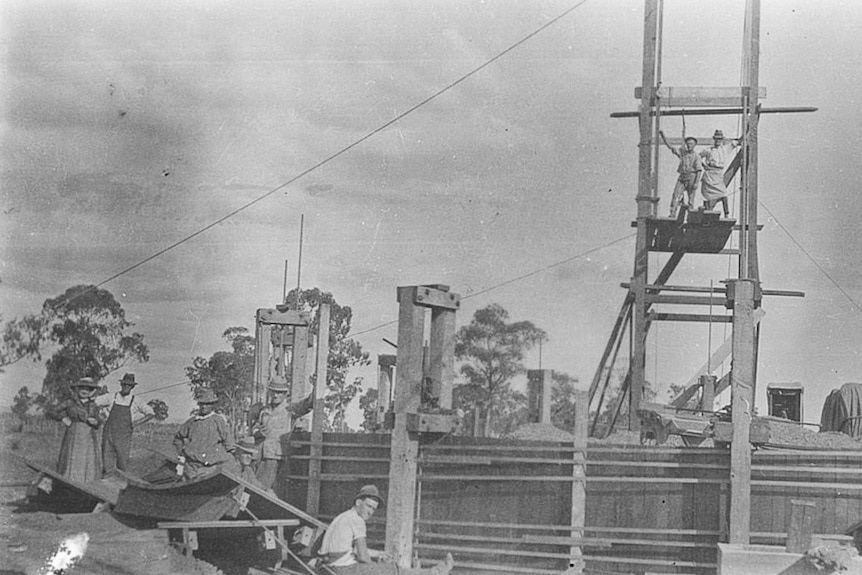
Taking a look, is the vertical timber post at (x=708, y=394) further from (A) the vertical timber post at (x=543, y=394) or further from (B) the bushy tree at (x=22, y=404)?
(B) the bushy tree at (x=22, y=404)

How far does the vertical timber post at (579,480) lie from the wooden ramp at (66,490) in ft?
18.3

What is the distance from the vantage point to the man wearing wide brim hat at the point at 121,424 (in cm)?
1316

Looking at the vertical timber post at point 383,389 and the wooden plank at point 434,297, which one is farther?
the vertical timber post at point 383,389

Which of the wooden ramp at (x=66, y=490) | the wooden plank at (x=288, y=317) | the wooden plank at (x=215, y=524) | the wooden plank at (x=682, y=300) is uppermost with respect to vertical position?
the wooden plank at (x=682, y=300)

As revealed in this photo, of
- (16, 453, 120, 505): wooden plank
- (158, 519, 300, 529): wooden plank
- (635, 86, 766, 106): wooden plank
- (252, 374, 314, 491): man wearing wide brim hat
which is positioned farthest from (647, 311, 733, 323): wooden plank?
(16, 453, 120, 505): wooden plank

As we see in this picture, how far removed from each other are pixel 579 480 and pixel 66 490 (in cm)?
650

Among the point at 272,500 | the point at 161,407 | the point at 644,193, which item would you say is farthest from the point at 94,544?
the point at 161,407

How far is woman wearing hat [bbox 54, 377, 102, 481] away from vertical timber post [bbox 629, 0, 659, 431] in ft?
26.7

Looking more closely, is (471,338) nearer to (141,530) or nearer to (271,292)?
(271,292)

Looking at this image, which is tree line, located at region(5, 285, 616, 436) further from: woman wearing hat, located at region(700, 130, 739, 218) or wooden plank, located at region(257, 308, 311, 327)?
woman wearing hat, located at region(700, 130, 739, 218)

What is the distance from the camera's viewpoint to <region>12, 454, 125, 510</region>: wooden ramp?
11211 mm

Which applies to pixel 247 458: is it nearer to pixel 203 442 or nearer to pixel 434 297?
pixel 203 442

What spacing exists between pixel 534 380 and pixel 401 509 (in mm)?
4976

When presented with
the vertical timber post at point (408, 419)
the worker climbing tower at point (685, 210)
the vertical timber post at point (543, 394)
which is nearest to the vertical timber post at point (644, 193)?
the worker climbing tower at point (685, 210)
